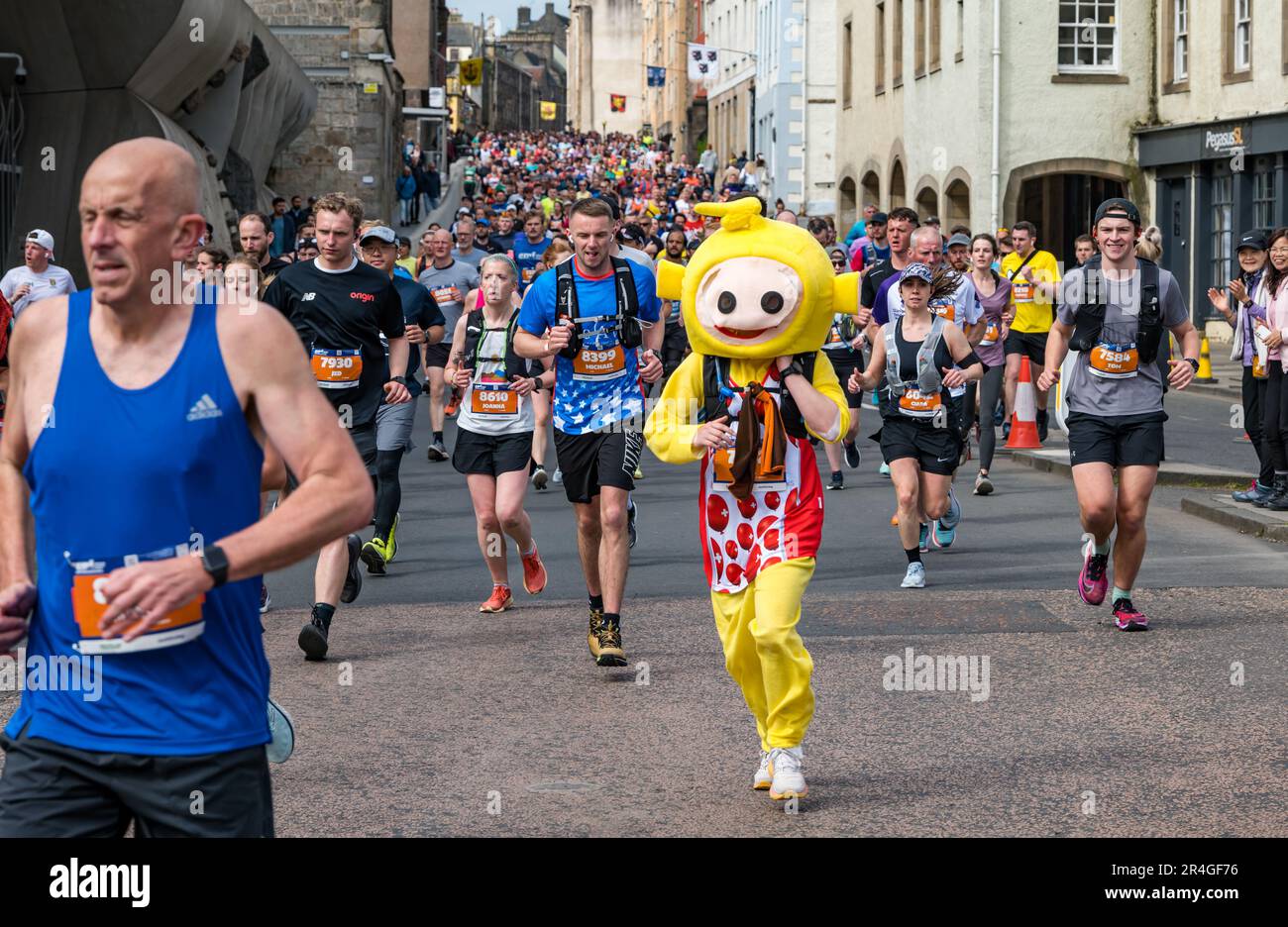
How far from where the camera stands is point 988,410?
15234mm

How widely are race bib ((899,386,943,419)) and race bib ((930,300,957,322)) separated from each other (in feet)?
3.75

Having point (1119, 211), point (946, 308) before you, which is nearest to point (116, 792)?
point (1119, 211)

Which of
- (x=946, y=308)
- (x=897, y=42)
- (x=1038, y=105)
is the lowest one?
(x=946, y=308)

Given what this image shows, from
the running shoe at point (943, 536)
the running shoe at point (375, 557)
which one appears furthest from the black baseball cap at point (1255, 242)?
the running shoe at point (375, 557)

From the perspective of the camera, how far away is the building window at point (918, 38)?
41.6 meters

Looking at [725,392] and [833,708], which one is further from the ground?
[725,392]

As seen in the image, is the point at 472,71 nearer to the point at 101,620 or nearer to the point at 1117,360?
the point at 1117,360

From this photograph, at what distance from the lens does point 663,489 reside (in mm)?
15289

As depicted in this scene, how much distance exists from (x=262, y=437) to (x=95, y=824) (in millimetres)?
697

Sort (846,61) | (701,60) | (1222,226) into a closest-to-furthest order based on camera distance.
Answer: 1. (1222,226)
2. (846,61)
3. (701,60)

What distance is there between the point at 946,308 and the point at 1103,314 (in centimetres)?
295

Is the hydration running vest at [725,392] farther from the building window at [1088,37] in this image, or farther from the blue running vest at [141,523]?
the building window at [1088,37]

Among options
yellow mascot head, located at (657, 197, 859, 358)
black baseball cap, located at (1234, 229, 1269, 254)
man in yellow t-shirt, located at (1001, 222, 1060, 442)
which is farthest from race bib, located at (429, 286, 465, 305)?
yellow mascot head, located at (657, 197, 859, 358)

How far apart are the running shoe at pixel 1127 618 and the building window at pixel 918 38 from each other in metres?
33.5
